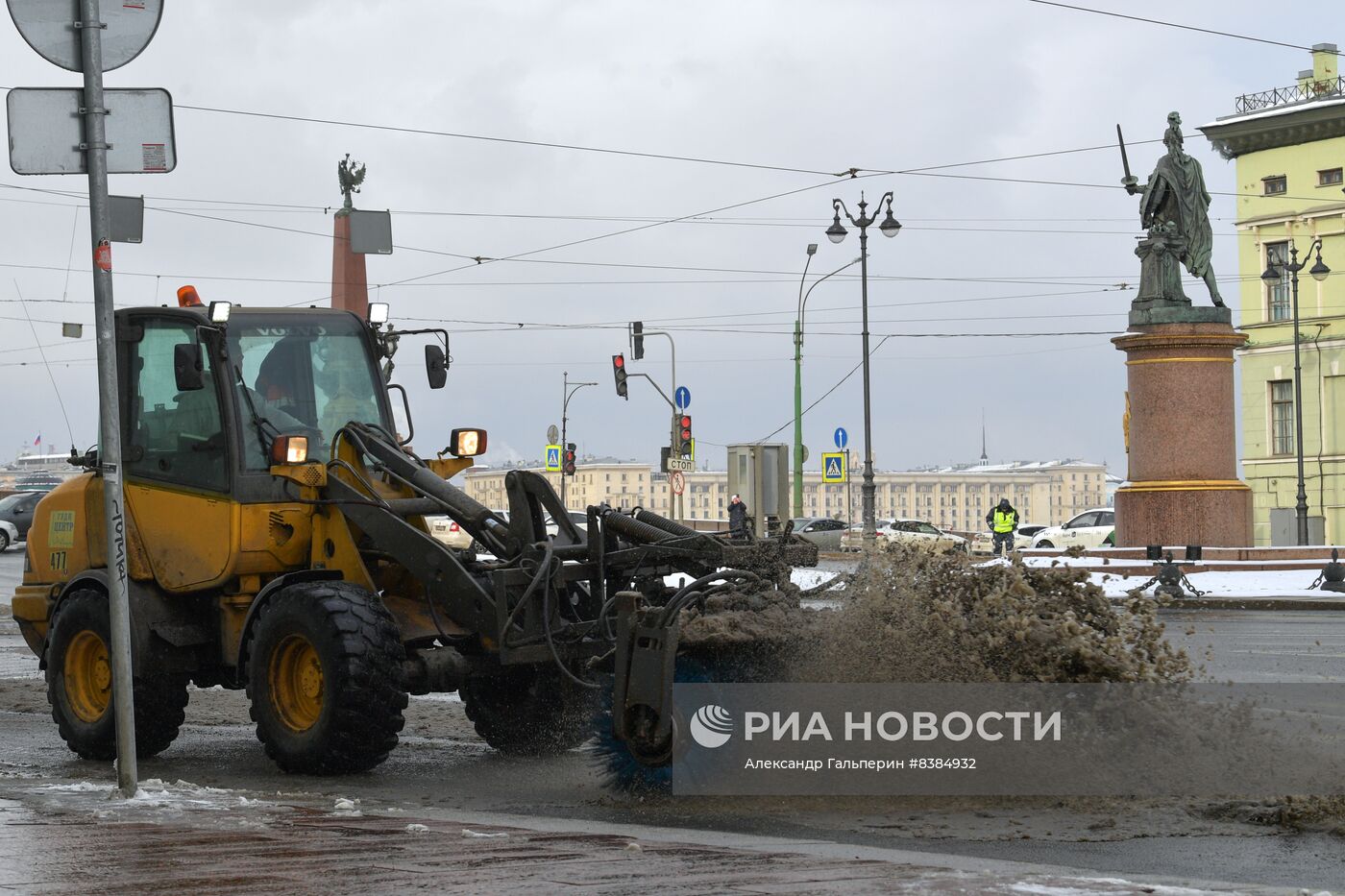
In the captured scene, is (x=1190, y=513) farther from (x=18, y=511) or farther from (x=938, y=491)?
(x=938, y=491)

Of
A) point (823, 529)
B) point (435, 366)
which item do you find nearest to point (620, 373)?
point (823, 529)

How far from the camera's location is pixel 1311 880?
5.73 metres

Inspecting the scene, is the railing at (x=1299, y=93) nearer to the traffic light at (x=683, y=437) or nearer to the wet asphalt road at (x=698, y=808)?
the traffic light at (x=683, y=437)

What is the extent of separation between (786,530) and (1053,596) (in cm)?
143

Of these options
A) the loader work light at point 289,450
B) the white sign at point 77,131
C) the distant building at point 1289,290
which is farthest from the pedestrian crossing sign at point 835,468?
the white sign at point 77,131

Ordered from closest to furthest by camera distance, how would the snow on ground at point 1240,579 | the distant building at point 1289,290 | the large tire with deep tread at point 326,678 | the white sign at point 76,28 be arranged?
the white sign at point 76,28, the large tire with deep tread at point 326,678, the snow on ground at point 1240,579, the distant building at point 1289,290

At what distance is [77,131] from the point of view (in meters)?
7.53

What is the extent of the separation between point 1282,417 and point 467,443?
A: 53.3 m

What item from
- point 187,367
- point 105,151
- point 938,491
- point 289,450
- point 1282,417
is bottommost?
point 938,491

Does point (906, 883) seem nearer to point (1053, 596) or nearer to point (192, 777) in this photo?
point (1053, 596)

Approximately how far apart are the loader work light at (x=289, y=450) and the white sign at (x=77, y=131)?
87.9 inches

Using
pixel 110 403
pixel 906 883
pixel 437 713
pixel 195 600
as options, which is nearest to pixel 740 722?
pixel 906 883

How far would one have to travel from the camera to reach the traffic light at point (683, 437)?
4700cm

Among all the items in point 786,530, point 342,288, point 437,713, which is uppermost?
point 342,288
